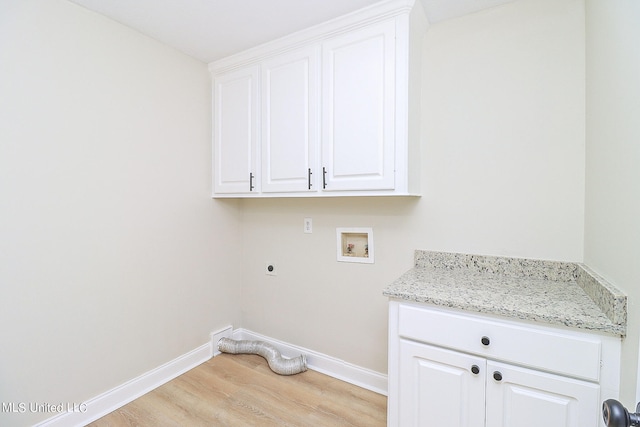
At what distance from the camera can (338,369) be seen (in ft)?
6.94

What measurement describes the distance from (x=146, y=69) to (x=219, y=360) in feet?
7.23

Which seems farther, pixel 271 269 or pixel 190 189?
pixel 271 269

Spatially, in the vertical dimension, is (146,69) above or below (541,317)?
above

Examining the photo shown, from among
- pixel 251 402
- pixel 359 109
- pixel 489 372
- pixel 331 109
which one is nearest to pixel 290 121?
pixel 331 109

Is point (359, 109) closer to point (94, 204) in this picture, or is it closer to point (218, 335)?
point (94, 204)

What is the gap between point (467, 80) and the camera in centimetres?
168

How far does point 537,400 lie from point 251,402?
60.6 inches

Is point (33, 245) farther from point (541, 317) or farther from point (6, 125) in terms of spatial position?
point (541, 317)

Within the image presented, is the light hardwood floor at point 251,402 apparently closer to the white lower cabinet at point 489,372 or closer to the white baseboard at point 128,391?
the white baseboard at point 128,391

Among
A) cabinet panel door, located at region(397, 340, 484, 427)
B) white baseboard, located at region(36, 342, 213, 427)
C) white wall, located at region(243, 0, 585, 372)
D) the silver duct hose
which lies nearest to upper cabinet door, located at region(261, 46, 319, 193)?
white wall, located at region(243, 0, 585, 372)

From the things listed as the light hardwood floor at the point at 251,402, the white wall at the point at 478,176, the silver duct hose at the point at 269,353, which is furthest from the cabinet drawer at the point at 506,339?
the silver duct hose at the point at 269,353

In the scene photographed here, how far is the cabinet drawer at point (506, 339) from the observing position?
101 cm

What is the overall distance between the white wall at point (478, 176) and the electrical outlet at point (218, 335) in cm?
70

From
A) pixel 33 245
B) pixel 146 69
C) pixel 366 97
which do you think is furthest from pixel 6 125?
pixel 366 97
